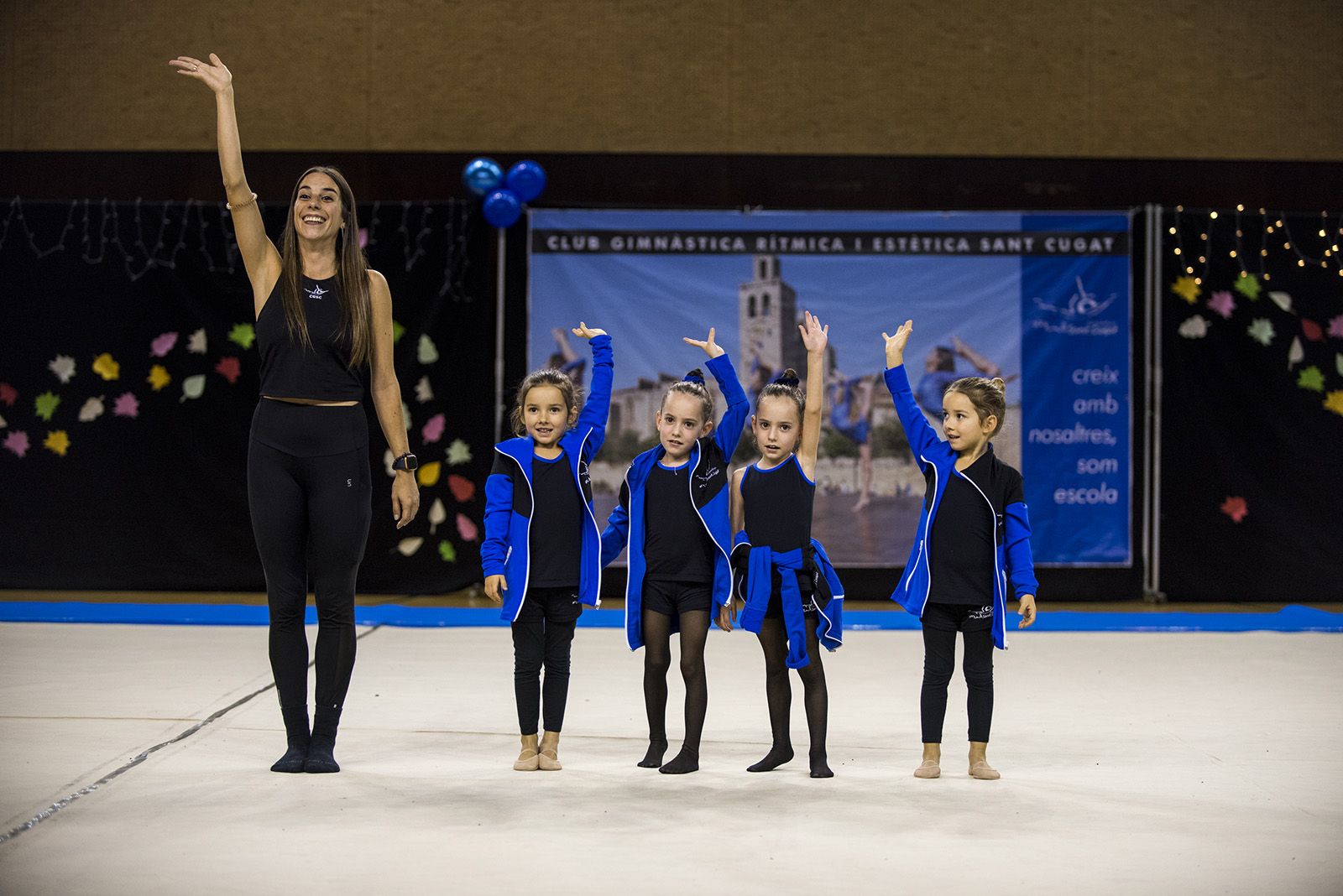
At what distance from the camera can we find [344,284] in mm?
3615

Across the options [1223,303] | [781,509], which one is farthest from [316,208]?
[1223,303]

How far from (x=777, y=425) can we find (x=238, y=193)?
4.91 feet

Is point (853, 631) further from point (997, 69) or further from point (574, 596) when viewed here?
point (997, 69)

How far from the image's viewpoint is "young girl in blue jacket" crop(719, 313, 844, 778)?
366 centimetres

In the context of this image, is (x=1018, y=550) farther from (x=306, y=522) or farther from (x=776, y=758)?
(x=306, y=522)

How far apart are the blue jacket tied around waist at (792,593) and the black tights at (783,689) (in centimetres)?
3

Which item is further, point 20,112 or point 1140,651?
point 20,112

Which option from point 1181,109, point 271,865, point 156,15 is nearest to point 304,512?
point 271,865

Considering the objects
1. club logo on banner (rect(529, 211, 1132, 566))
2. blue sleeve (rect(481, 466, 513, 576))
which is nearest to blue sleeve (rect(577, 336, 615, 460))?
blue sleeve (rect(481, 466, 513, 576))

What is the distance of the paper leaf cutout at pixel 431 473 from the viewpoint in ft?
25.5

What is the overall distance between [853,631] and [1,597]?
452 cm

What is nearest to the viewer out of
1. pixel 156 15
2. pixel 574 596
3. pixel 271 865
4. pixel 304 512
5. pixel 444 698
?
pixel 271 865

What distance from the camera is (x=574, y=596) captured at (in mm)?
3809

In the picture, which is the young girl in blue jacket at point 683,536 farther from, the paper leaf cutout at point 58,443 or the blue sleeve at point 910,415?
the paper leaf cutout at point 58,443
